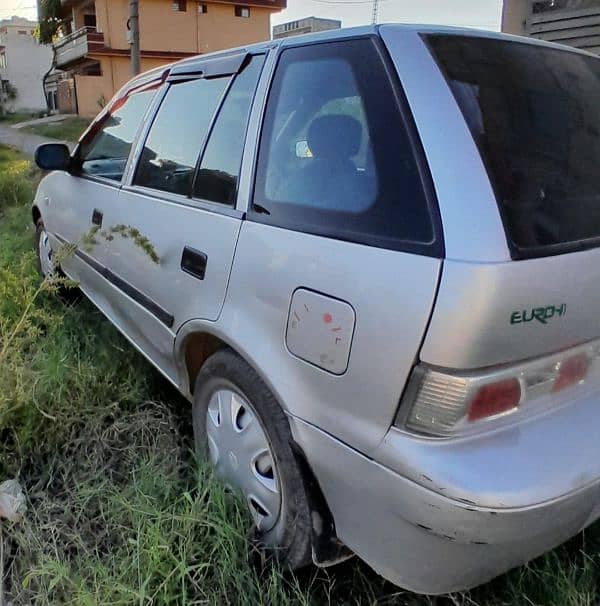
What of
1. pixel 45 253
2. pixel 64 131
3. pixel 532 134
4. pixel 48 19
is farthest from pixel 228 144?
pixel 48 19

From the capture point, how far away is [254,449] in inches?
74.5

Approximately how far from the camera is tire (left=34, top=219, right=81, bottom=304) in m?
A: 3.96

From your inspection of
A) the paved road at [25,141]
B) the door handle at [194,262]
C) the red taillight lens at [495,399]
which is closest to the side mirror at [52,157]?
the door handle at [194,262]

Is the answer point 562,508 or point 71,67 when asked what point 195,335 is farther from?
point 71,67

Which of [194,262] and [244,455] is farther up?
[194,262]

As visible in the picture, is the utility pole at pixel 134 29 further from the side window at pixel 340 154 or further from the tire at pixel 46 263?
the side window at pixel 340 154

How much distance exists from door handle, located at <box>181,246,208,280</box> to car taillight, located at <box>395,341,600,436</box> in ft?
3.17

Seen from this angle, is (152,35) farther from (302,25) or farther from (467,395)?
(467,395)

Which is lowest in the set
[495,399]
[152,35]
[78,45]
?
[495,399]

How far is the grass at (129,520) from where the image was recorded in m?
1.76

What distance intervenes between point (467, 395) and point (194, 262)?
1.15 m

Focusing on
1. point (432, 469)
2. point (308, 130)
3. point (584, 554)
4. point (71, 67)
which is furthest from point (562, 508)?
point (71, 67)

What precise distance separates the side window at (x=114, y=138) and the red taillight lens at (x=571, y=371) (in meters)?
2.30

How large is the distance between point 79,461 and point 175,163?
4.35 ft
